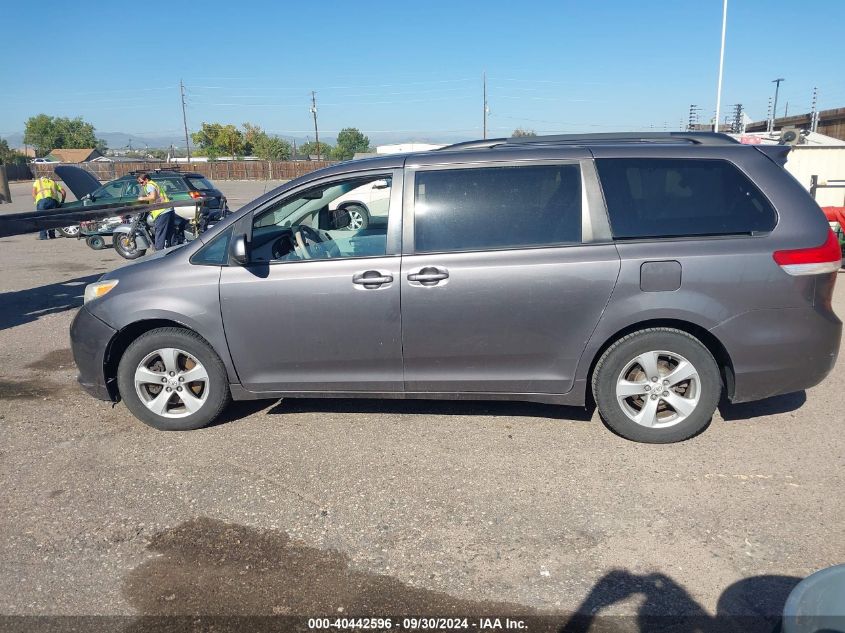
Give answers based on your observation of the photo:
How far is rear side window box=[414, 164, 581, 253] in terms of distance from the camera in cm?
418

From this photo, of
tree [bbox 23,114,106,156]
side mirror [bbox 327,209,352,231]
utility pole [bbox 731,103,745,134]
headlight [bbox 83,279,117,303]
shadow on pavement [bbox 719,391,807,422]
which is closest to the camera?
headlight [bbox 83,279,117,303]

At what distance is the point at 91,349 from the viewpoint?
15.0 ft

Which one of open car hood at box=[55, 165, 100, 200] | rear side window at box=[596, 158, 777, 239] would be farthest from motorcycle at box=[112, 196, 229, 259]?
rear side window at box=[596, 158, 777, 239]

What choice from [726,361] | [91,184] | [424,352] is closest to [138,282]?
[424,352]

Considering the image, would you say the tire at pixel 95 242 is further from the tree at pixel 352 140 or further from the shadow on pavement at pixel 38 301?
the tree at pixel 352 140

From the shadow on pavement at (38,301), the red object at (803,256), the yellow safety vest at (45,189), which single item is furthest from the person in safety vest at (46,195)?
the red object at (803,256)

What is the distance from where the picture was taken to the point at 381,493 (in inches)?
148

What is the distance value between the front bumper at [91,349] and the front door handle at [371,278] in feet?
5.79

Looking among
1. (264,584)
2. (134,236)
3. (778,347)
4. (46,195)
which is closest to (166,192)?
(46,195)

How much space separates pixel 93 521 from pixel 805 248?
443 cm

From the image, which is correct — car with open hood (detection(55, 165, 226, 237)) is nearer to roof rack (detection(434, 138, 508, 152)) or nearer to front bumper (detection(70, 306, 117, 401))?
front bumper (detection(70, 306, 117, 401))

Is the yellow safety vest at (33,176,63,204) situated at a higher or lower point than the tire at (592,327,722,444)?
higher

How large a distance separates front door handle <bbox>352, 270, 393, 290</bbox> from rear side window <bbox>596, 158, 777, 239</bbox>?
4.82 ft

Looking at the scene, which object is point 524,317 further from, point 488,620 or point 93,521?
point 93,521
